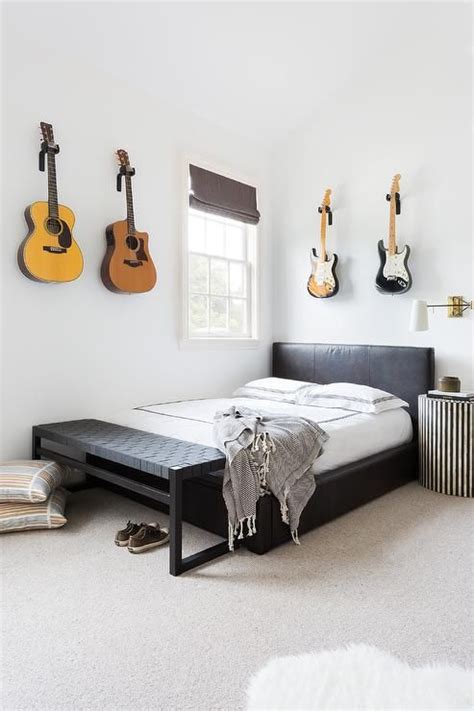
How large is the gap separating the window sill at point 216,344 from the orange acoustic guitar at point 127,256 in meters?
0.66

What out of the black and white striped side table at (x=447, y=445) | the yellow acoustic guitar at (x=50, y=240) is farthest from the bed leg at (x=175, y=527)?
the black and white striped side table at (x=447, y=445)

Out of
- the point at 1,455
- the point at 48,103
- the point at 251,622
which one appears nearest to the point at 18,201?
the point at 48,103

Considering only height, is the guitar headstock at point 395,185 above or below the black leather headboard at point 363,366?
above

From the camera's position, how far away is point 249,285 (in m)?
4.52

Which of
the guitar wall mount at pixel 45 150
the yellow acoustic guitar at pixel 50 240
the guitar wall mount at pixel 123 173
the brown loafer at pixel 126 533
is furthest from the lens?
the guitar wall mount at pixel 123 173

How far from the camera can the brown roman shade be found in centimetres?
392

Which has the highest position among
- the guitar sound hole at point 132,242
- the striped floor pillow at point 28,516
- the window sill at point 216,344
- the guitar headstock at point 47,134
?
the guitar headstock at point 47,134

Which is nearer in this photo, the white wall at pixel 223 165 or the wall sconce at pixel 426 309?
the white wall at pixel 223 165

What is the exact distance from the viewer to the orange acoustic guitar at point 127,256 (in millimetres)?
3254

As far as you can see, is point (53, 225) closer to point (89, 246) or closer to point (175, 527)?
point (89, 246)

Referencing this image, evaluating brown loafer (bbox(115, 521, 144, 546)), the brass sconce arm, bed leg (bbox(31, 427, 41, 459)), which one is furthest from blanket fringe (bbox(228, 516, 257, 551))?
the brass sconce arm

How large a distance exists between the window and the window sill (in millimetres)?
52

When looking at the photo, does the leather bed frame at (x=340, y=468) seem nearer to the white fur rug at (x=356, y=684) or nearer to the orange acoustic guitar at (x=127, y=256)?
the white fur rug at (x=356, y=684)

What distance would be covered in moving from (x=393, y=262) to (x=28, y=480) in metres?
2.87
